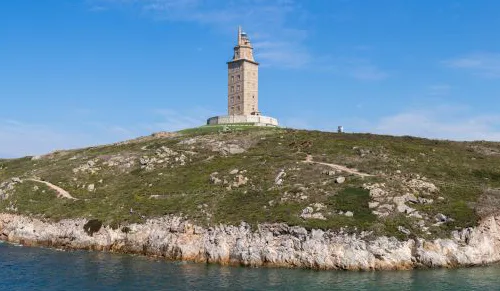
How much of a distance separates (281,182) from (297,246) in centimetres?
1815

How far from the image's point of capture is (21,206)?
80125 mm

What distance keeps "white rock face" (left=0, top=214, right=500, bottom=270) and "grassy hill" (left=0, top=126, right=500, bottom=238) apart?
69.1 inches

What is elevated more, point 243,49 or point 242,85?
point 243,49

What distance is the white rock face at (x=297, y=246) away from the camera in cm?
5500

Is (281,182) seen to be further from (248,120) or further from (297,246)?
(248,120)

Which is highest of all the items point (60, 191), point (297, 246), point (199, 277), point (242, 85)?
point (242, 85)

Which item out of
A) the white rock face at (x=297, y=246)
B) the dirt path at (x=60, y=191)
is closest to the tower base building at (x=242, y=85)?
the dirt path at (x=60, y=191)

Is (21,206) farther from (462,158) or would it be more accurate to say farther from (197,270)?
(462,158)

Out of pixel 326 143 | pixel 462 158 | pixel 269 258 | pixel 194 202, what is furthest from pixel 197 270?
pixel 462 158

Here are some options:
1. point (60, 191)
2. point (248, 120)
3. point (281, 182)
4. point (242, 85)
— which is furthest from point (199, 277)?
point (242, 85)

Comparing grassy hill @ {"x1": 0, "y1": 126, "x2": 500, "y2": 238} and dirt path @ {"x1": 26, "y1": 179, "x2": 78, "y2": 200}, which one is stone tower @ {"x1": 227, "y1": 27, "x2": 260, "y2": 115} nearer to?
grassy hill @ {"x1": 0, "y1": 126, "x2": 500, "y2": 238}

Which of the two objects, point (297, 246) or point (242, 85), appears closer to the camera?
point (297, 246)

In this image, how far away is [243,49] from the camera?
149 metres

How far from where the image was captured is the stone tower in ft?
479
